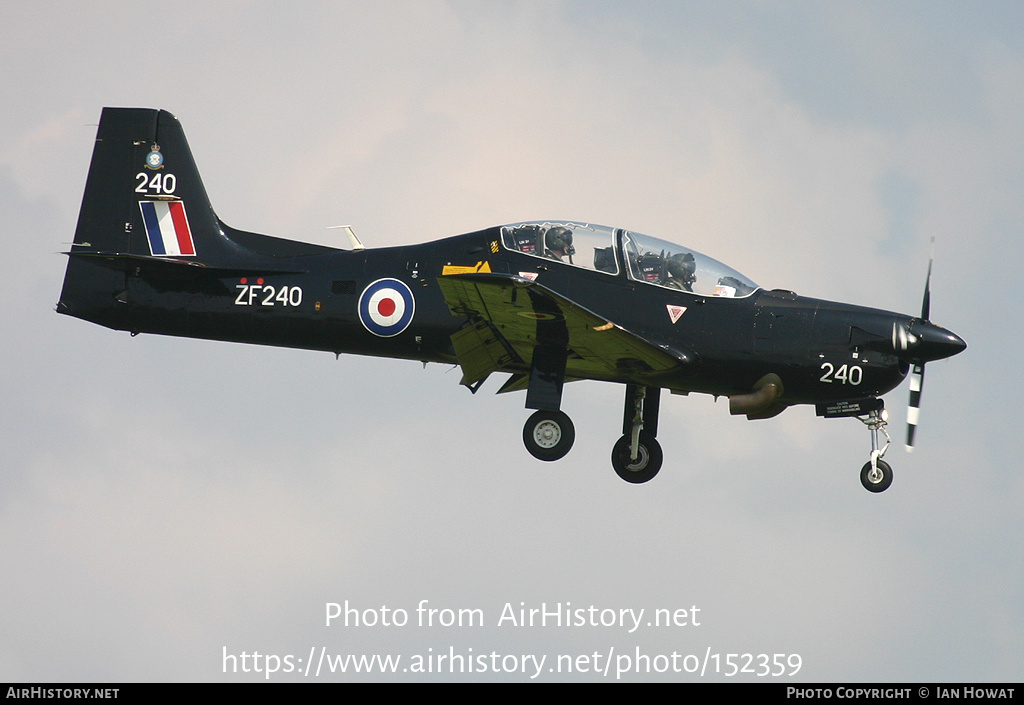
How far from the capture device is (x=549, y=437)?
59.6 feet

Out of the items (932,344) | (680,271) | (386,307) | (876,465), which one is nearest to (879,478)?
(876,465)

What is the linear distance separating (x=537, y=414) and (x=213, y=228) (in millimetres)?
5933

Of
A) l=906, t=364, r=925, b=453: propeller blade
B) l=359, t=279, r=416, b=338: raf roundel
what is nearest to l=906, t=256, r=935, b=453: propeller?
l=906, t=364, r=925, b=453: propeller blade

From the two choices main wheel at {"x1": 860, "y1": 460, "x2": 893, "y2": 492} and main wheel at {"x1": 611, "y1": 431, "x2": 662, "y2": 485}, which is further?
main wheel at {"x1": 611, "y1": 431, "x2": 662, "y2": 485}

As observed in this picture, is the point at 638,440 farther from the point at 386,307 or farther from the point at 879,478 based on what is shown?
the point at 386,307

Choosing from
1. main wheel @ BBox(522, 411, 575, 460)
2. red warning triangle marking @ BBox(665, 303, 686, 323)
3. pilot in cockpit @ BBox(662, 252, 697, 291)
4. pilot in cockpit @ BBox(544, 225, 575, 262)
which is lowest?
main wheel @ BBox(522, 411, 575, 460)

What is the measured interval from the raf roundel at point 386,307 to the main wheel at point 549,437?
8.07ft

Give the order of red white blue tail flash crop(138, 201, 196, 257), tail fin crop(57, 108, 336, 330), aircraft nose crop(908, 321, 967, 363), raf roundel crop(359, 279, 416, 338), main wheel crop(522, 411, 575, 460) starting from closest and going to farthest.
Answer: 1. aircraft nose crop(908, 321, 967, 363)
2. main wheel crop(522, 411, 575, 460)
3. raf roundel crop(359, 279, 416, 338)
4. tail fin crop(57, 108, 336, 330)
5. red white blue tail flash crop(138, 201, 196, 257)

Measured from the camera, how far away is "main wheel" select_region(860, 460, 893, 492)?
17.9m

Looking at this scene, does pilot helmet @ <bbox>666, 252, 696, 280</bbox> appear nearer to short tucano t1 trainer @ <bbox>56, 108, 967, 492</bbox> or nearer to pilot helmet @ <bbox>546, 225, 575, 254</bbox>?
short tucano t1 trainer @ <bbox>56, 108, 967, 492</bbox>

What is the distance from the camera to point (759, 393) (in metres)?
18.0

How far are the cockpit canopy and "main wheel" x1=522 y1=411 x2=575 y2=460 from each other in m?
2.11

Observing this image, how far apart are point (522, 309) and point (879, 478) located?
5181 mm

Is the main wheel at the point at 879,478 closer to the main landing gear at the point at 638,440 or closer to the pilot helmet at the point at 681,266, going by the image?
the main landing gear at the point at 638,440
